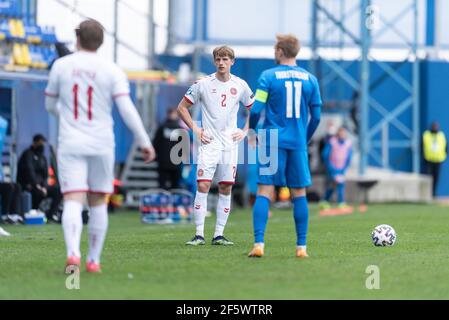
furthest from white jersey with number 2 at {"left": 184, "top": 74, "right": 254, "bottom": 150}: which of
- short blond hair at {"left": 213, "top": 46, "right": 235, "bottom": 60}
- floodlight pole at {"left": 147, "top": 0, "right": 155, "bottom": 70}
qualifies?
floodlight pole at {"left": 147, "top": 0, "right": 155, "bottom": 70}

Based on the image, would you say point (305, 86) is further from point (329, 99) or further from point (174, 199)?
point (329, 99)

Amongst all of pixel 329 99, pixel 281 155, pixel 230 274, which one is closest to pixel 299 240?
pixel 281 155

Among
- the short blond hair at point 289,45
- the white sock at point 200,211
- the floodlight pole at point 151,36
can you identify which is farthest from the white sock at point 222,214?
the floodlight pole at point 151,36

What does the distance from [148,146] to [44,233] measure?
26.8 feet

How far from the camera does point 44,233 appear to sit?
1875 centimetres

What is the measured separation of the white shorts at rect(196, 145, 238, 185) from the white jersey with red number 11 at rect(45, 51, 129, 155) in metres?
4.19

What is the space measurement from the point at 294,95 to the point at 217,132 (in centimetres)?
249

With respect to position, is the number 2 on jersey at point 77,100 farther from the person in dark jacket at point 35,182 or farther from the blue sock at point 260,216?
the person in dark jacket at point 35,182

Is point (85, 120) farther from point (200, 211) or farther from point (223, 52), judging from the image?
point (200, 211)

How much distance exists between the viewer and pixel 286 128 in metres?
12.7

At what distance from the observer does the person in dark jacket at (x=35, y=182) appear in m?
23.3

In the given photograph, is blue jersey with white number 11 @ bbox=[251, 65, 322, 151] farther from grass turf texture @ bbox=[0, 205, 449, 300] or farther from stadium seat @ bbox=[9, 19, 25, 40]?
stadium seat @ bbox=[9, 19, 25, 40]

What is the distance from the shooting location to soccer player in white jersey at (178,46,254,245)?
15.0m

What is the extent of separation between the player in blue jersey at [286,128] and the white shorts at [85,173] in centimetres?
223
